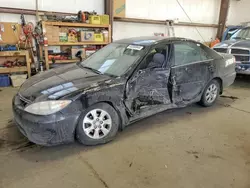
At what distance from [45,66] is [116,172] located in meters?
4.20

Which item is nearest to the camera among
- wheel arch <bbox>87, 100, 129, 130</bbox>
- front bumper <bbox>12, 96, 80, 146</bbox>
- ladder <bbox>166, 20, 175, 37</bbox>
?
front bumper <bbox>12, 96, 80, 146</bbox>

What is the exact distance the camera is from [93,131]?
Result: 7.82 ft

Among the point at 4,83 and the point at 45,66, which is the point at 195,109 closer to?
the point at 45,66

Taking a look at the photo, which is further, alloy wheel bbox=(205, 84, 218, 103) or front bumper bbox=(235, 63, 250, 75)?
front bumper bbox=(235, 63, 250, 75)

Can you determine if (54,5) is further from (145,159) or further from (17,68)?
(145,159)

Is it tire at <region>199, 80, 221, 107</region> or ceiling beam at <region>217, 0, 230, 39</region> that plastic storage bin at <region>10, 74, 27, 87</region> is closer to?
tire at <region>199, 80, 221, 107</region>

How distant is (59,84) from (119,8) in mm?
A: 4609

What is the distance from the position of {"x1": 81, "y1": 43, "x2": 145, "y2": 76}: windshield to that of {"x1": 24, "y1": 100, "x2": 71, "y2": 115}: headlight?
773 mm

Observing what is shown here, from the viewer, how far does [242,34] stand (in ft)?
20.9

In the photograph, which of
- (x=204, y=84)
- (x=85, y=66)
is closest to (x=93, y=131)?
(x=85, y=66)

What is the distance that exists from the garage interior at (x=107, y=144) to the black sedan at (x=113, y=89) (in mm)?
257

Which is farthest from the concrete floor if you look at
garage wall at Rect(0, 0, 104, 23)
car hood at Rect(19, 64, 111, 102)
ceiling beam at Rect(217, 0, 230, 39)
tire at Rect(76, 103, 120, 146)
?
ceiling beam at Rect(217, 0, 230, 39)

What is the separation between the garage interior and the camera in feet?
6.50

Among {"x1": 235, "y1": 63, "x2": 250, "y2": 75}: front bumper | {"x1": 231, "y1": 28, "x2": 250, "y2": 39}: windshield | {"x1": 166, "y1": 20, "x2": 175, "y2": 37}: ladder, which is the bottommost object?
{"x1": 235, "y1": 63, "x2": 250, "y2": 75}: front bumper
